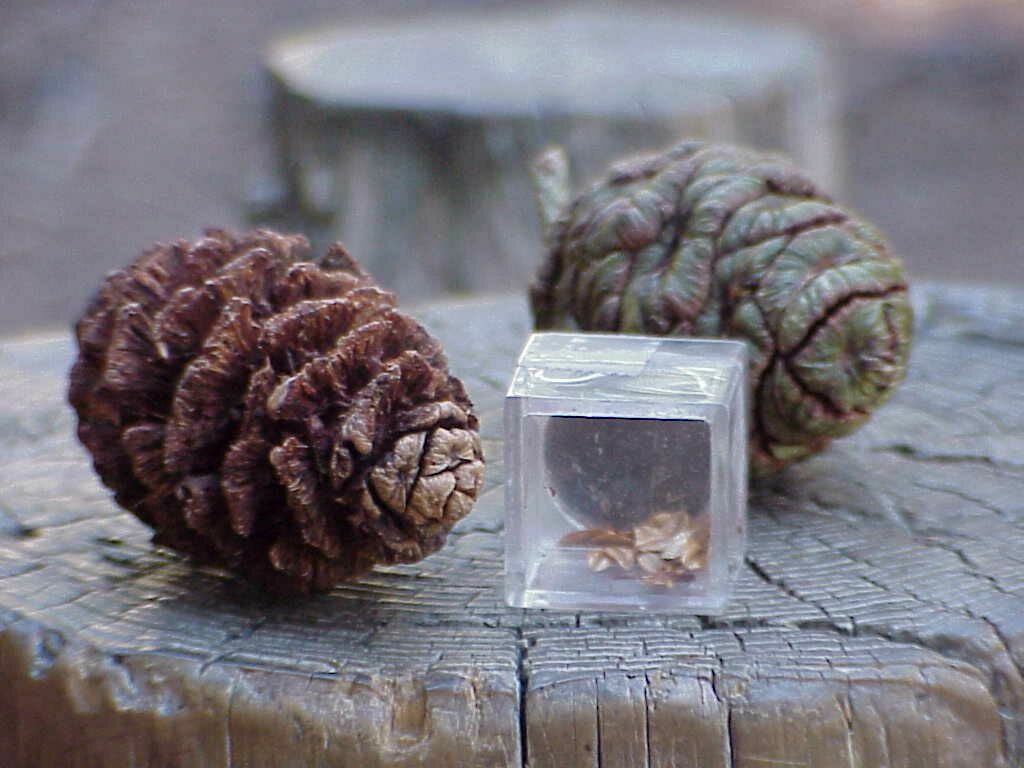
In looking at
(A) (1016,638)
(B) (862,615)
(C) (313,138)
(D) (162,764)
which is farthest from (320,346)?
(C) (313,138)

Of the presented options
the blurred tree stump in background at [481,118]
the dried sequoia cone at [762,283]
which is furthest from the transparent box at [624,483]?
the blurred tree stump in background at [481,118]

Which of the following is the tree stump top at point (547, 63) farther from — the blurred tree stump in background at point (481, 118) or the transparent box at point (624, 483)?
the transparent box at point (624, 483)

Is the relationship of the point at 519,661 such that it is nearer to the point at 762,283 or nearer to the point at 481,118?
the point at 762,283

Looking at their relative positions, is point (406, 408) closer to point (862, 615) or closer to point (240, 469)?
point (240, 469)

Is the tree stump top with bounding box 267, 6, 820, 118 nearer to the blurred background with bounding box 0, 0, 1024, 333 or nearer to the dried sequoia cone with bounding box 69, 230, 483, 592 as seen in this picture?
the blurred background with bounding box 0, 0, 1024, 333

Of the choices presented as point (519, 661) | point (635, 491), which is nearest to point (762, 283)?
point (635, 491)
